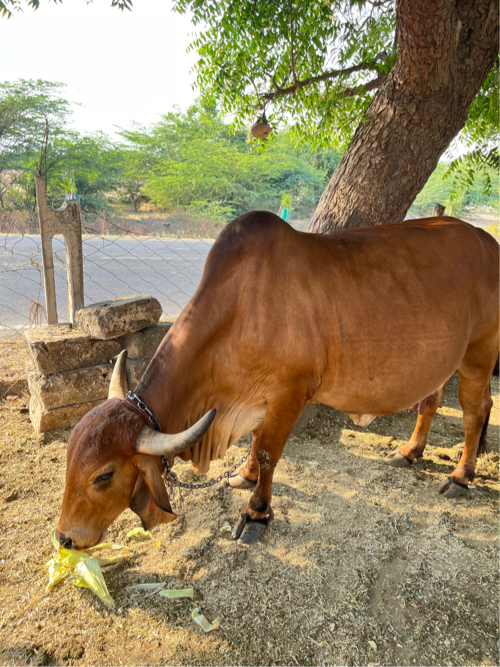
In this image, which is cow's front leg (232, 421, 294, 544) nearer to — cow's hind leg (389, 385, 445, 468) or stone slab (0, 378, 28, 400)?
cow's hind leg (389, 385, 445, 468)

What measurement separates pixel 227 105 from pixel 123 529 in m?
4.56

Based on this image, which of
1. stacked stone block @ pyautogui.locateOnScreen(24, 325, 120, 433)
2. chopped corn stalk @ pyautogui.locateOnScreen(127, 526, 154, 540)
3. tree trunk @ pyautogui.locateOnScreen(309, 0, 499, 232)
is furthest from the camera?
stacked stone block @ pyautogui.locateOnScreen(24, 325, 120, 433)

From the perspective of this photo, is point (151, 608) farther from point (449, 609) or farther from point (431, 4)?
point (431, 4)

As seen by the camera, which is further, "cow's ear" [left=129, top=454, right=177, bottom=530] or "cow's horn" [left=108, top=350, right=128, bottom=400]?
"cow's horn" [left=108, top=350, right=128, bottom=400]

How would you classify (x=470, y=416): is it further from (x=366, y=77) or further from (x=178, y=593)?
(x=366, y=77)

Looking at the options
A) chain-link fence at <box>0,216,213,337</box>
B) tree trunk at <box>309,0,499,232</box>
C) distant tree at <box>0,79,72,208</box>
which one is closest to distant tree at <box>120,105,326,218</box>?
distant tree at <box>0,79,72,208</box>

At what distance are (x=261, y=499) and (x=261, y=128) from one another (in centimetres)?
402

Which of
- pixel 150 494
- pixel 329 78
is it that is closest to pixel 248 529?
pixel 150 494

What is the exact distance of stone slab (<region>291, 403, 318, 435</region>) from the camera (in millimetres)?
4106

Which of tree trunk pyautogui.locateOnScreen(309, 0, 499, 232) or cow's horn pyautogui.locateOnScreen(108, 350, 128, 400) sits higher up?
tree trunk pyautogui.locateOnScreen(309, 0, 499, 232)

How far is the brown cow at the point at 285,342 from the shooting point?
223cm

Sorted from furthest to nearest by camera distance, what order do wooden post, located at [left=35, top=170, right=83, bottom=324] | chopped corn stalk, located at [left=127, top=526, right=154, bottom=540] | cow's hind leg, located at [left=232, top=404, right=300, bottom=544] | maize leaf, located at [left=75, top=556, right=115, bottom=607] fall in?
1. wooden post, located at [left=35, top=170, right=83, bottom=324]
2. chopped corn stalk, located at [left=127, top=526, right=154, bottom=540]
3. cow's hind leg, located at [left=232, top=404, right=300, bottom=544]
4. maize leaf, located at [left=75, top=556, right=115, bottom=607]

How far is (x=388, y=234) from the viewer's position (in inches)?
118

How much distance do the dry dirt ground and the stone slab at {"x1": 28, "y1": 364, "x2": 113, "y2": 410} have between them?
38 cm
